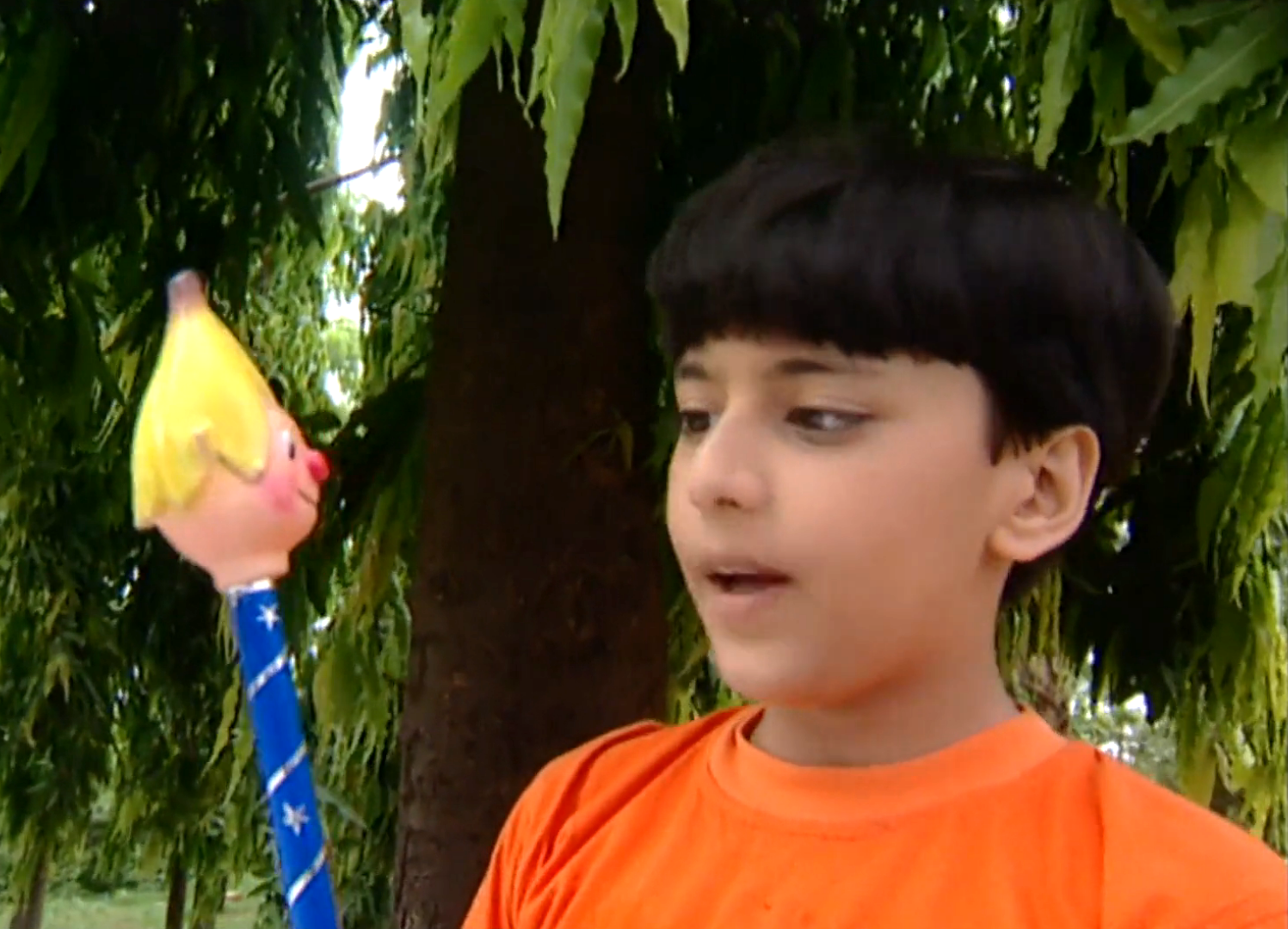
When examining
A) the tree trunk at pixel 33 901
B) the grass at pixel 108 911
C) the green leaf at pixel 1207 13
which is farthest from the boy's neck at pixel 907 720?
the grass at pixel 108 911

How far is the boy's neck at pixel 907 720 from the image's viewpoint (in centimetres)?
77

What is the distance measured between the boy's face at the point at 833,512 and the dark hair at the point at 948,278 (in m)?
0.02

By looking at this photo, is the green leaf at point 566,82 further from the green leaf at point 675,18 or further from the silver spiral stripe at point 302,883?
the silver spiral stripe at point 302,883

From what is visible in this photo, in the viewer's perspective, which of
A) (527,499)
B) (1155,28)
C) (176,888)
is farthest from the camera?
(176,888)

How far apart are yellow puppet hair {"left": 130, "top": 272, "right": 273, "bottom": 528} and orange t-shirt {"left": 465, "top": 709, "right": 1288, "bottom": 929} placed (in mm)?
286

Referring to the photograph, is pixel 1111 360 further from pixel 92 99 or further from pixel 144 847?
pixel 144 847

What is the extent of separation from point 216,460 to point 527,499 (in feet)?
1.88

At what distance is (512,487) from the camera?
127 centimetres

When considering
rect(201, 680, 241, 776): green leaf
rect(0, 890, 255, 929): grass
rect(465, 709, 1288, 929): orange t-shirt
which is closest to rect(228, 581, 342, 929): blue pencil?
rect(465, 709, 1288, 929): orange t-shirt

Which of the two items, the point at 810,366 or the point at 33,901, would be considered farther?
the point at 33,901

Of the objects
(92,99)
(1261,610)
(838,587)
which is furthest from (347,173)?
(838,587)

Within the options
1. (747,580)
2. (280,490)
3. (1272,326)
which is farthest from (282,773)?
(1272,326)

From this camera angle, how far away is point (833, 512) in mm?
710

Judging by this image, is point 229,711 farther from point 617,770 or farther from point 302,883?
point 302,883
